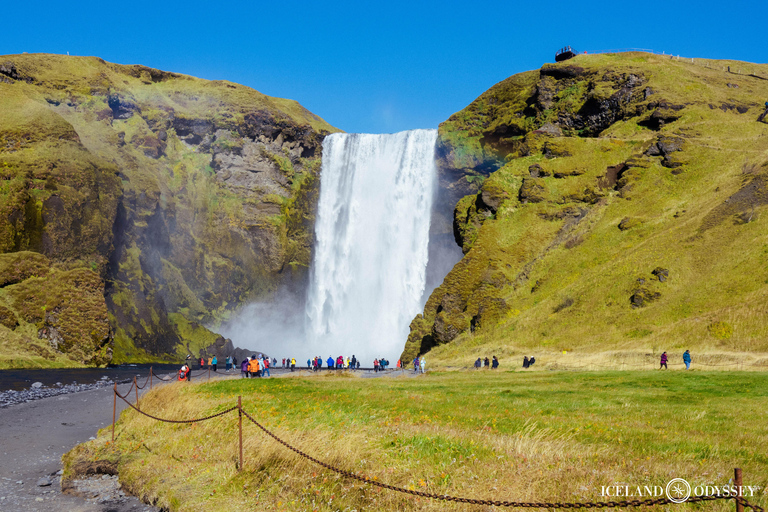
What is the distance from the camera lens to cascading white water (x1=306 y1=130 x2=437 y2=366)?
7688 cm

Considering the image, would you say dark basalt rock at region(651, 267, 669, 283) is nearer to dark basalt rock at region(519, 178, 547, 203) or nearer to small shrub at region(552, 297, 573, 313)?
small shrub at region(552, 297, 573, 313)

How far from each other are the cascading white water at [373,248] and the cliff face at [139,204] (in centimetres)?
638

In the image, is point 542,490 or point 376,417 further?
point 376,417

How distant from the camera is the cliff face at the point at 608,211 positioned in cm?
4103

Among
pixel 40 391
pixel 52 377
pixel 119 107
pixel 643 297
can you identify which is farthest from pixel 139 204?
pixel 643 297

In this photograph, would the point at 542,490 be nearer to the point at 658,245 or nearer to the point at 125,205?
the point at 658,245

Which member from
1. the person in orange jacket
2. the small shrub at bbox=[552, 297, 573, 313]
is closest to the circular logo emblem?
the person in orange jacket

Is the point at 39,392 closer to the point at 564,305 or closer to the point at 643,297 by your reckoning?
the point at 564,305

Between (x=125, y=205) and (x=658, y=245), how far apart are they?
67410 mm

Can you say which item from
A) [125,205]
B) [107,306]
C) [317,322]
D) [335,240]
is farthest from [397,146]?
[107,306]

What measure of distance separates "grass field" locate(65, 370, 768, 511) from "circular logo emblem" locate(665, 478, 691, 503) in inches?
7.9

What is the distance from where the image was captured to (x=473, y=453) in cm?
980

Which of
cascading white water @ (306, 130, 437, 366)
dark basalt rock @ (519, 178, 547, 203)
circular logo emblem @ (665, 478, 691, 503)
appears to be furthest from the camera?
cascading white water @ (306, 130, 437, 366)

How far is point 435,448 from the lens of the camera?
10.4m
